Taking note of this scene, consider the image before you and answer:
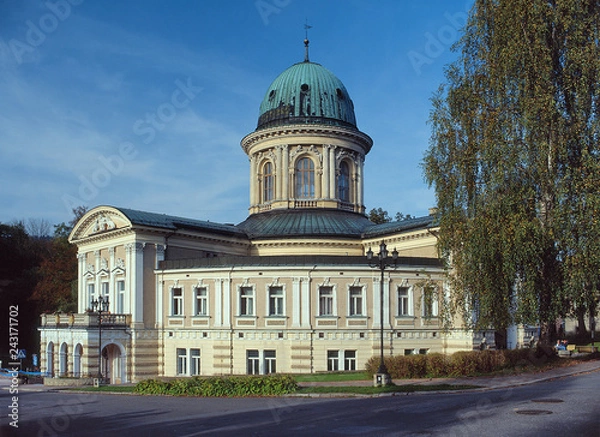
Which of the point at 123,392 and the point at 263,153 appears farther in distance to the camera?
the point at 263,153

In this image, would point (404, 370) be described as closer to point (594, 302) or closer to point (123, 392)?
point (594, 302)

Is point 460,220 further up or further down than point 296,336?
further up

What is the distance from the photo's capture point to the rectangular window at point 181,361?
42.2 m

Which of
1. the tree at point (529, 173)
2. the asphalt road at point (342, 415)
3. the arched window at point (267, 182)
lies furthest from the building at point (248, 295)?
the asphalt road at point (342, 415)

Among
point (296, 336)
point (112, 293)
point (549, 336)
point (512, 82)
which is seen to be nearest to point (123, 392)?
point (296, 336)

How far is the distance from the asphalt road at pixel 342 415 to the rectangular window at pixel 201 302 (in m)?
16.0

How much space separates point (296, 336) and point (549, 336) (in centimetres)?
1446

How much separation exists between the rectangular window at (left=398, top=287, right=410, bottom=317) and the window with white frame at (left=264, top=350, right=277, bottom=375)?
25.9 ft

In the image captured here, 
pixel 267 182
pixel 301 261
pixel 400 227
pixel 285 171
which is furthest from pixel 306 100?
pixel 301 261

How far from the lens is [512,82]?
28.6 m

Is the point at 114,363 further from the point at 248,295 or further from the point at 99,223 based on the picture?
the point at 248,295

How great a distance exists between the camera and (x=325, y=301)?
40.3m

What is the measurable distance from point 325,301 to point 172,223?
1158cm

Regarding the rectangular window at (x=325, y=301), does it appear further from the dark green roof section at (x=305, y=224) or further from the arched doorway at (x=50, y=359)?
the arched doorway at (x=50, y=359)
